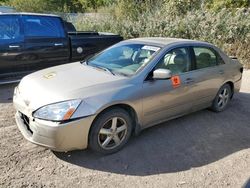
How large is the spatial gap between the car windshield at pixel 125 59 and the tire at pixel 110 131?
26.3 inches

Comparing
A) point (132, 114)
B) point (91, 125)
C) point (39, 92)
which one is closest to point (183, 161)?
point (132, 114)

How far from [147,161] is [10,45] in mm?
4275

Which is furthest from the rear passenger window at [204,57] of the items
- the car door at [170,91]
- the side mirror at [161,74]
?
the side mirror at [161,74]

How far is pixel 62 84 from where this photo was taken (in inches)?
149

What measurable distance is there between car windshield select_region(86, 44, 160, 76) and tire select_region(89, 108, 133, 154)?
0.67m

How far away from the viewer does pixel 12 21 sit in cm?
640

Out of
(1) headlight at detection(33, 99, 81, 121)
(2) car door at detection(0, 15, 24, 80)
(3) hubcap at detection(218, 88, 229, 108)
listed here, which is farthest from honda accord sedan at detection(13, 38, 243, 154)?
(2) car door at detection(0, 15, 24, 80)

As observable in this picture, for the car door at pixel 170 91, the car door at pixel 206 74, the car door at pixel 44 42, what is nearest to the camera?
the car door at pixel 170 91

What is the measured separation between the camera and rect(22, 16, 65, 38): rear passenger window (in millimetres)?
6619

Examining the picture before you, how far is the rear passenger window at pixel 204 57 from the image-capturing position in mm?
4953

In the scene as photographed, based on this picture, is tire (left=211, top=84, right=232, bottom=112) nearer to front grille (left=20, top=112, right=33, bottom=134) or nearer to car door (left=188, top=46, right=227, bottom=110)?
car door (left=188, top=46, right=227, bottom=110)

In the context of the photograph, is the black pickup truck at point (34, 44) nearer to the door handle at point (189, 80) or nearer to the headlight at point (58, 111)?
the headlight at point (58, 111)

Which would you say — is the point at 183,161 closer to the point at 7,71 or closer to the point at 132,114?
the point at 132,114

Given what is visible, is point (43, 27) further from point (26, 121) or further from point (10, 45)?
point (26, 121)
